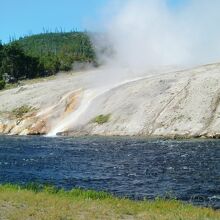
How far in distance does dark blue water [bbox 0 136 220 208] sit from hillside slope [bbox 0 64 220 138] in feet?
24.1

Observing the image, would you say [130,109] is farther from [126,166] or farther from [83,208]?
[83,208]

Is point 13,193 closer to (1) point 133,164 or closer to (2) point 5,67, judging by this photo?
(1) point 133,164

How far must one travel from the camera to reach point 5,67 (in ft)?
518

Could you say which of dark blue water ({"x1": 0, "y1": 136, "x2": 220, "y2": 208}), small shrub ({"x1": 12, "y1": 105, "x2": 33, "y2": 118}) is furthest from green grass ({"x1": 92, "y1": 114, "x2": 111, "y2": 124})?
small shrub ({"x1": 12, "y1": 105, "x2": 33, "y2": 118})

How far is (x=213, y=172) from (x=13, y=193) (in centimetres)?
1722

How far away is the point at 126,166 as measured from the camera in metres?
42.6

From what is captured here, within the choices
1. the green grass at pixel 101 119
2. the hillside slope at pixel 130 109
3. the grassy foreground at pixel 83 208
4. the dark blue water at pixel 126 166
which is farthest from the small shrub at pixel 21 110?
the grassy foreground at pixel 83 208

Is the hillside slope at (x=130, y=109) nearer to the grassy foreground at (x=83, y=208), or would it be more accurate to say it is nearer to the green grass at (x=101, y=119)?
the green grass at (x=101, y=119)

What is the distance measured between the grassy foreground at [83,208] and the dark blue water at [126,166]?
193 inches

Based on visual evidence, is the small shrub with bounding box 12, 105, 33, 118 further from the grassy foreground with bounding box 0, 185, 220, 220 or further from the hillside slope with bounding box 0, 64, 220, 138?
the grassy foreground with bounding box 0, 185, 220, 220

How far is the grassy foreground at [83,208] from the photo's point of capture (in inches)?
804

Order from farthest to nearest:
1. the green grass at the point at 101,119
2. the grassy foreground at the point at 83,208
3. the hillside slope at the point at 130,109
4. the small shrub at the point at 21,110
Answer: the small shrub at the point at 21,110 → the green grass at the point at 101,119 → the hillside slope at the point at 130,109 → the grassy foreground at the point at 83,208

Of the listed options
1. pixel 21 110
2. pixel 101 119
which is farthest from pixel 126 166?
pixel 21 110

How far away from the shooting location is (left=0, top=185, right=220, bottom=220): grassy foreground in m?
20.4
